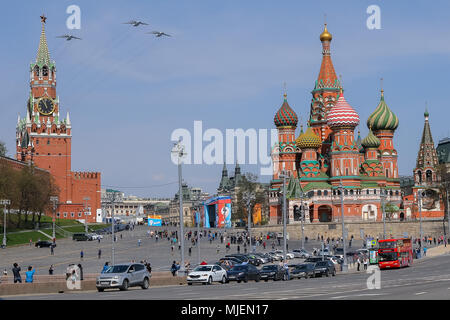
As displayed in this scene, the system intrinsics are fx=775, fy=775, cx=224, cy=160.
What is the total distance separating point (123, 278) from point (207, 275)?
757cm

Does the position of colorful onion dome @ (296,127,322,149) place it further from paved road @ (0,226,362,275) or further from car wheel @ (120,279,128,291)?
car wheel @ (120,279,128,291)

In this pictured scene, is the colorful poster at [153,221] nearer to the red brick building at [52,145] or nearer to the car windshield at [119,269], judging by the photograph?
the red brick building at [52,145]

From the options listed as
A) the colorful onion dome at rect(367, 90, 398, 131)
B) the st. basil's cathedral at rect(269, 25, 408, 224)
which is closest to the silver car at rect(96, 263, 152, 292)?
the st. basil's cathedral at rect(269, 25, 408, 224)

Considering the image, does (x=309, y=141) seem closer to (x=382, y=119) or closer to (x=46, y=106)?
(x=382, y=119)

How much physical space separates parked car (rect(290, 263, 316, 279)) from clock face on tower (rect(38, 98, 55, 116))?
440 ft

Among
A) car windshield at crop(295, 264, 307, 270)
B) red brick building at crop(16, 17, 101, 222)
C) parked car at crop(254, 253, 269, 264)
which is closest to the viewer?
car windshield at crop(295, 264, 307, 270)

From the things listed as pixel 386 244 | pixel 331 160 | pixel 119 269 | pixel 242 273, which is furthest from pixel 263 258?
pixel 331 160

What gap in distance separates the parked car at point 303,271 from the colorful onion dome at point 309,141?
284 ft

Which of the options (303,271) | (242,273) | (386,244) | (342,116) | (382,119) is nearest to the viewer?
(242,273)

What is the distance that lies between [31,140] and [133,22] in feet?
440

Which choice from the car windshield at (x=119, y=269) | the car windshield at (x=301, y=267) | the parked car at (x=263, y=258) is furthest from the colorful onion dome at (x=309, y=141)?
the car windshield at (x=119, y=269)

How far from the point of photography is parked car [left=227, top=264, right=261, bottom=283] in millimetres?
45375

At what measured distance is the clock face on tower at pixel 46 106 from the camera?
176 meters

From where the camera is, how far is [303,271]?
4981 centimetres
